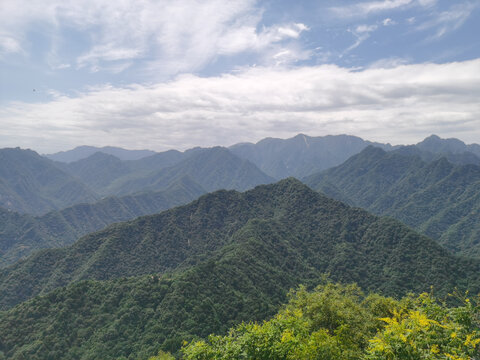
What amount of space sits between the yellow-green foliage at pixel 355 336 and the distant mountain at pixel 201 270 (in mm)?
37554

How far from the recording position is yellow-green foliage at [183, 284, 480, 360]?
50.3 ft

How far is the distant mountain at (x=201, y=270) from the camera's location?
2616 inches

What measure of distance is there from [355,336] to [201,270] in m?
56.0

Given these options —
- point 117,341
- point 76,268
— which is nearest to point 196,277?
point 117,341

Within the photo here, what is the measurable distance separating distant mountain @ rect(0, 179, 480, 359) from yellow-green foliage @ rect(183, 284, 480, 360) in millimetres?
37554

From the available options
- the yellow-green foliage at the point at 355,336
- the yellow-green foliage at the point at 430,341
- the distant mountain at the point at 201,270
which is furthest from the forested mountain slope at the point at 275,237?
the yellow-green foliage at the point at 430,341

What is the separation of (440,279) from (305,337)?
338 ft

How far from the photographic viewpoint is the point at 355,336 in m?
30.5

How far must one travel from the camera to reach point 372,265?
120 meters

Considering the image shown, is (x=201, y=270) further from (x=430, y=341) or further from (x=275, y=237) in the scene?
(x=430, y=341)

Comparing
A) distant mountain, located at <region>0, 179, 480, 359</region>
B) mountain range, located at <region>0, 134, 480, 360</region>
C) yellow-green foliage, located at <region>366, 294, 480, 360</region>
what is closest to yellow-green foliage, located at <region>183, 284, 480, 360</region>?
yellow-green foliage, located at <region>366, 294, 480, 360</region>

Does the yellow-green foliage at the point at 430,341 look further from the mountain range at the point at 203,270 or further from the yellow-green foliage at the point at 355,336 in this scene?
the mountain range at the point at 203,270

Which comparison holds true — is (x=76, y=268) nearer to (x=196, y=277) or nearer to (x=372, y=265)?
(x=196, y=277)

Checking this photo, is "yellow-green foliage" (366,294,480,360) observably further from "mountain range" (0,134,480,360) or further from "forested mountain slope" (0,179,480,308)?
"forested mountain slope" (0,179,480,308)
